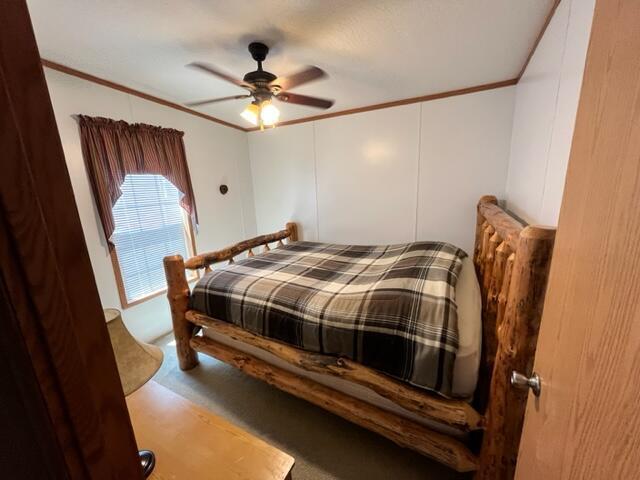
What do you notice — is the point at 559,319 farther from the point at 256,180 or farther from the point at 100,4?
the point at 256,180

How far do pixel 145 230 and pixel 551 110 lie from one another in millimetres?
3276

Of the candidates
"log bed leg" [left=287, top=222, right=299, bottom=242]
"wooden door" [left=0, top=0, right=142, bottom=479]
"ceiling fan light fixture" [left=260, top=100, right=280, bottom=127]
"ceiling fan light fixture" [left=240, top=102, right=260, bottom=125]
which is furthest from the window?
"wooden door" [left=0, top=0, right=142, bottom=479]

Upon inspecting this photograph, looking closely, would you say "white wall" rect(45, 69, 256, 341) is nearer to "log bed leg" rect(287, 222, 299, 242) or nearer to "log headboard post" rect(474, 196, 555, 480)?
"log bed leg" rect(287, 222, 299, 242)

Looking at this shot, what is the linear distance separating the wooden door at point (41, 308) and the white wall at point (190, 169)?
93.2 inches

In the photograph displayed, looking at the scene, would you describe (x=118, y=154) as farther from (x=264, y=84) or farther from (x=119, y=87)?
(x=264, y=84)

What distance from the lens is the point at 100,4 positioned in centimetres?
143

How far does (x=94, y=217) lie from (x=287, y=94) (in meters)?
1.95

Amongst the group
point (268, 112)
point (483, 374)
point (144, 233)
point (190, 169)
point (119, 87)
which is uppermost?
point (119, 87)

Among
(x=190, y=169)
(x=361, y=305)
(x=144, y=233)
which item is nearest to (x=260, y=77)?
(x=361, y=305)

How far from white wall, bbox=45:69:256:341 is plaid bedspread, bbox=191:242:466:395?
3.34 ft

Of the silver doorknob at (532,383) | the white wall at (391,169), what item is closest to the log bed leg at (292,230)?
the white wall at (391,169)

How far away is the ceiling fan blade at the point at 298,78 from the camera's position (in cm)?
157

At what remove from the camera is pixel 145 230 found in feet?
8.68

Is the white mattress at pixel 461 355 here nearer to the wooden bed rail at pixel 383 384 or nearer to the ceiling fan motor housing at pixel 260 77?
the wooden bed rail at pixel 383 384
